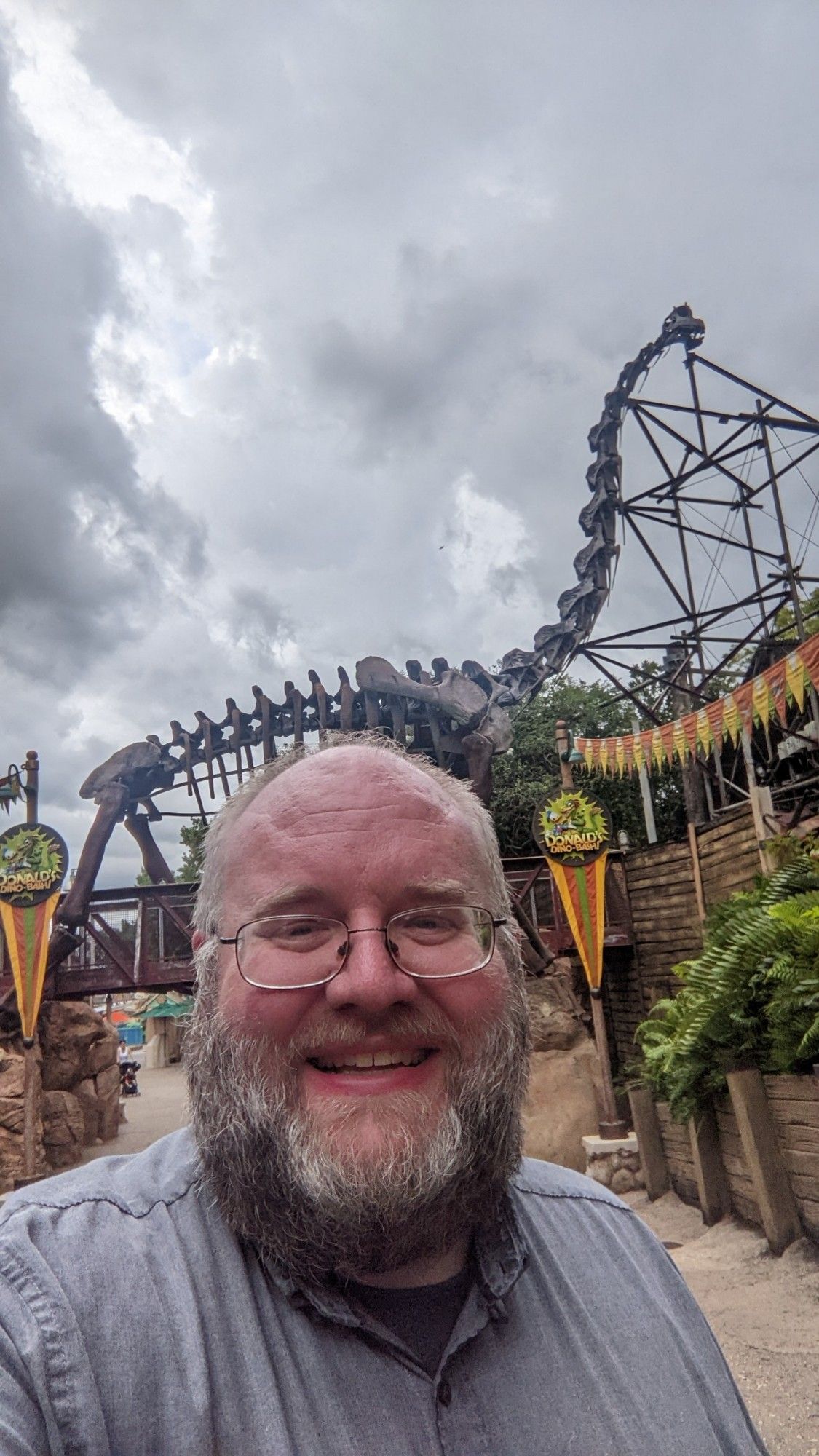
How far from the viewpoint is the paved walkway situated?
3.28 metres

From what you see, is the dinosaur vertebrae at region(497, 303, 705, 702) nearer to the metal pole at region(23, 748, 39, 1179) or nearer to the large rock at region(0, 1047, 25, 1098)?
the metal pole at region(23, 748, 39, 1179)

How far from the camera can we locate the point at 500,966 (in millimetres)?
1350

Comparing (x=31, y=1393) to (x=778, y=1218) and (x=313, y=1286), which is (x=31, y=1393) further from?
(x=778, y=1218)

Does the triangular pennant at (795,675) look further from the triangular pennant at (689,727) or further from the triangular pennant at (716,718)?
the triangular pennant at (689,727)

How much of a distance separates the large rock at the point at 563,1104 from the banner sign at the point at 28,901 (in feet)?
19.3

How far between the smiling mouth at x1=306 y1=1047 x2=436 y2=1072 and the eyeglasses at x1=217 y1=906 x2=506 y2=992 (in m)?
0.11

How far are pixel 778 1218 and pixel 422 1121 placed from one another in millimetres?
4330

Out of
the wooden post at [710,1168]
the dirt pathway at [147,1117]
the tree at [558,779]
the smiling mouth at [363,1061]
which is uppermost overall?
the tree at [558,779]

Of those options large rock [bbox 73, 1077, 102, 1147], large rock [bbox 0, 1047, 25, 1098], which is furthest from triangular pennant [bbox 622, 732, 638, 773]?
large rock [bbox 73, 1077, 102, 1147]

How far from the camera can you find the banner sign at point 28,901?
382 inches

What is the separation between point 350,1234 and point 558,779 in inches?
717

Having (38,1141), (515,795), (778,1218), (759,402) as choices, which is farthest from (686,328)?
(38,1141)

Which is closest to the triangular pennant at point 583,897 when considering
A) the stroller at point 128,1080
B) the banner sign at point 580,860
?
the banner sign at point 580,860

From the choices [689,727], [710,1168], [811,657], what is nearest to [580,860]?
[689,727]
